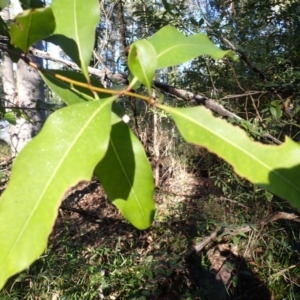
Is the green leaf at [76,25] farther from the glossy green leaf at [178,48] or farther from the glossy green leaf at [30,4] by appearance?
the glossy green leaf at [30,4]

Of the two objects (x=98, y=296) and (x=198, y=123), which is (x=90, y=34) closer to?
(x=198, y=123)

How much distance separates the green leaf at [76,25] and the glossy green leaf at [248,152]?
17 centimetres

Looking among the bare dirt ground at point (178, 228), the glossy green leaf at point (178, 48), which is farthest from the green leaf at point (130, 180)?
→ the bare dirt ground at point (178, 228)

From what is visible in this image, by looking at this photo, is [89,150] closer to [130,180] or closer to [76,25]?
[130,180]

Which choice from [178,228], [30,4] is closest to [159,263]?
[178,228]

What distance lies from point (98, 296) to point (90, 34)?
84.2 inches

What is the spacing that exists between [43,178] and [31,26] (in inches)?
7.4

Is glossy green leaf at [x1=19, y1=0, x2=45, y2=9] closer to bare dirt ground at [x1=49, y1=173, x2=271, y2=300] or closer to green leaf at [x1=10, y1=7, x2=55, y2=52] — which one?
green leaf at [x1=10, y1=7, x2=55, y2=52]

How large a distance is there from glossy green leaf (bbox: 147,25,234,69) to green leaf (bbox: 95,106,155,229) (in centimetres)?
12

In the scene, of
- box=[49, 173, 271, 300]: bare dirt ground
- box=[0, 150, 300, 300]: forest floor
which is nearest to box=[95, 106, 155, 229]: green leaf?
box=[0, 150, 300, 300]: forest floor

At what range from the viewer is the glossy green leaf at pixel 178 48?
0.46 meters

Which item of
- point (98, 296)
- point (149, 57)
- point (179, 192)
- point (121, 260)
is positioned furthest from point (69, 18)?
point (179, 192)

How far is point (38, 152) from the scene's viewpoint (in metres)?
0.36

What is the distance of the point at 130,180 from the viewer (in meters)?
0.46
